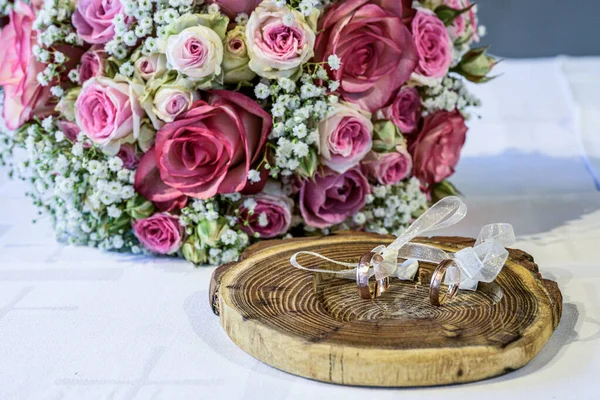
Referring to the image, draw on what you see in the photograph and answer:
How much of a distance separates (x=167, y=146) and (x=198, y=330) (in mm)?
212

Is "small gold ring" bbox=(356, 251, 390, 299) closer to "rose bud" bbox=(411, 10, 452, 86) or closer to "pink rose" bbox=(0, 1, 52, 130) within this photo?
"rose bud" bbox=(411, 10, 452, 86)

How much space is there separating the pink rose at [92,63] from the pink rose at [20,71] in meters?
0.05

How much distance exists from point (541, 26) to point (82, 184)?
145cm

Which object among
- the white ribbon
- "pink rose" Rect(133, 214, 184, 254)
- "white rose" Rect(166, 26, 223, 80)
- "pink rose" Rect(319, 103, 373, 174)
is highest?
"white rose" Rect(166, 26, 223, 80)

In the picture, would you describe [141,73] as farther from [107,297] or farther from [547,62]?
[547,62]

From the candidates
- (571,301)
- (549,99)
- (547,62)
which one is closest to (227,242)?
(571,301)

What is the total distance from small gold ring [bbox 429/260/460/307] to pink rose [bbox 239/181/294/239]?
0.79 ft

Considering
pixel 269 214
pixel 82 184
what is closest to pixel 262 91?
pixel 269 214

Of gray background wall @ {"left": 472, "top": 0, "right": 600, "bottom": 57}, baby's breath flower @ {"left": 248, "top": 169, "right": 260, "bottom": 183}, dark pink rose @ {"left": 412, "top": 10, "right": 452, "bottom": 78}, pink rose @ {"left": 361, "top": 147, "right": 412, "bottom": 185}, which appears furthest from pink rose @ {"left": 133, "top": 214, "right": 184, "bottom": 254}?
gray background wall @ {"left": 472, "top": 0, "right": 600, "bottom": 57}

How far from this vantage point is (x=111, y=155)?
39.9 inches

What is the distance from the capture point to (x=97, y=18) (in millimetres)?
994

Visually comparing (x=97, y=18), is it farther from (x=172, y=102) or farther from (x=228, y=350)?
(x=228, y=350)

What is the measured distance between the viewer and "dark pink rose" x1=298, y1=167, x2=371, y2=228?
1014 mm

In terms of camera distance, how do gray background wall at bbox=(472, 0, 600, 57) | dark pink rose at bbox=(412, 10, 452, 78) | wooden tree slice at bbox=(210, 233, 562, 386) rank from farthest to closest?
1. gray background wall at bbox=(472, 0, 600, 57)
2. dark pink rose at bbox=(412, 10, 452, 78)
3. wooden tree slice at bbox=(210, 233, 562, 386)
